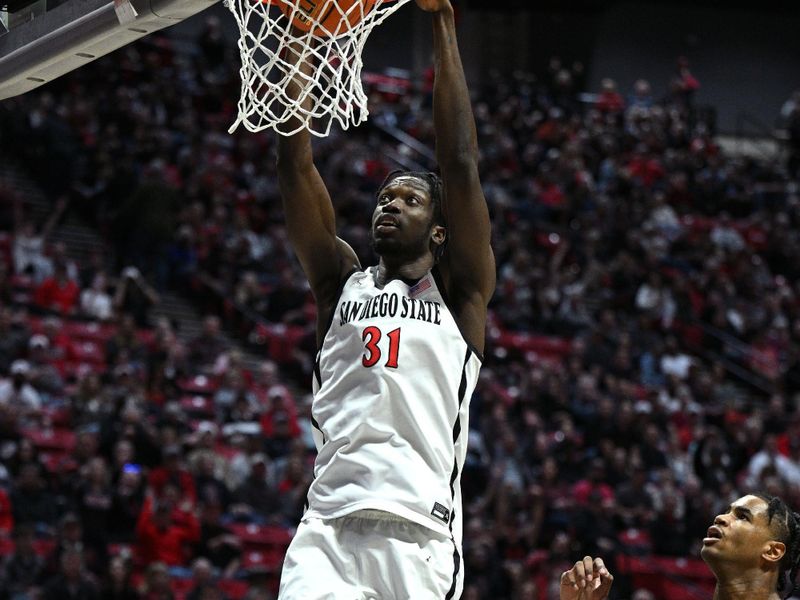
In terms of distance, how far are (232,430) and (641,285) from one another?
6.18 m

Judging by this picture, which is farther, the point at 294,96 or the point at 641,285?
the point at 641,285

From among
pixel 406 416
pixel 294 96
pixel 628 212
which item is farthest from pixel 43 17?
pixel 628 212

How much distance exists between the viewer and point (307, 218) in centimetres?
421

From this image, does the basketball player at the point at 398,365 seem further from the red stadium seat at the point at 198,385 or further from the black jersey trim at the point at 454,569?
the red stadium seat at the point at 198,385

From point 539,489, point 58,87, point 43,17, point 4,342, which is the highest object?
point 58,87

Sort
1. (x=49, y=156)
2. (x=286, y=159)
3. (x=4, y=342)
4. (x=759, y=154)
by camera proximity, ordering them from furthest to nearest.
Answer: (x=759, y=154), (x=49, y=156), (x=4, y=342), (x=286, y=159)

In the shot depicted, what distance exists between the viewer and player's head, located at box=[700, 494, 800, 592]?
4.23m

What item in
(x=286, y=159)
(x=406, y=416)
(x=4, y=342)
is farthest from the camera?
(x=4, y=342)

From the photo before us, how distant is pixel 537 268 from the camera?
46.3ft

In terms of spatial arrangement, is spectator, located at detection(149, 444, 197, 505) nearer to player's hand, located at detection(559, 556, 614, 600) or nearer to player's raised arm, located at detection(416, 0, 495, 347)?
player's raised arm, located at detection(416, 0, 495, 347)

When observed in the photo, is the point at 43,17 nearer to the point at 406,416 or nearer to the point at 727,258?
the point at 406,416

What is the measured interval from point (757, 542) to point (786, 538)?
117mm

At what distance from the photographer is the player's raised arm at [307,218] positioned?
4.21 metres

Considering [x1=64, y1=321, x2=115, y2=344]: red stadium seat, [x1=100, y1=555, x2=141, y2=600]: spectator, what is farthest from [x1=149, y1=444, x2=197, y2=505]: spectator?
[x1=64, y1=321, x2=115, y2=344]: red stadium seat
